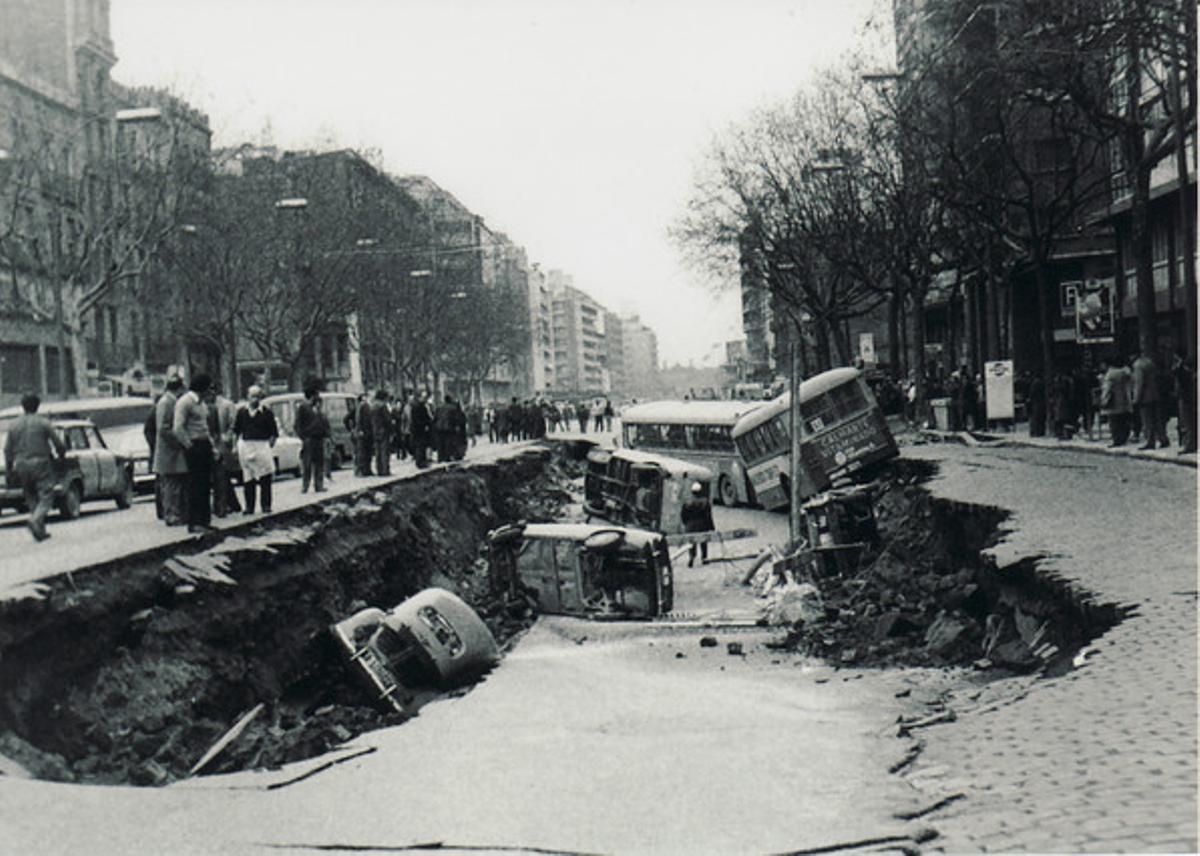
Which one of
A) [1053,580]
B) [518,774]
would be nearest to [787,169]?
[1053,580]

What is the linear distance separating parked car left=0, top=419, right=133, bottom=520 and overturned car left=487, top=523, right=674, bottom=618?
27.2 ft

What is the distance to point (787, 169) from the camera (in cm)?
5128

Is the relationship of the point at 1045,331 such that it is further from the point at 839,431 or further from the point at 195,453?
the point at 195,453

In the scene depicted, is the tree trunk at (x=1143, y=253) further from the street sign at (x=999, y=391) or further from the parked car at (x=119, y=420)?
the parked car at (x=119, y=420)

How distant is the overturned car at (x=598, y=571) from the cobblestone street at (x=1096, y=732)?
5.10 m

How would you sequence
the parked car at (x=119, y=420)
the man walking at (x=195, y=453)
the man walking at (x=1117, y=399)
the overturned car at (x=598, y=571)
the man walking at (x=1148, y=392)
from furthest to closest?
the parked car at (x=119, y=420), the man walking at (x=1117, y=399), the man walking at (x=1148, y=392), the overturned car at (x=598, y=571), the man walking at (x=195, y=453)

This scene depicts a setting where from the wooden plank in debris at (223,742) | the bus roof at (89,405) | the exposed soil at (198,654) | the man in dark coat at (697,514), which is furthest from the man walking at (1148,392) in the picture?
the bus roof at (89,405)

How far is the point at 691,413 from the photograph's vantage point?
126 ft

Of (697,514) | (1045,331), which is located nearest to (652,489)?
(697,514)

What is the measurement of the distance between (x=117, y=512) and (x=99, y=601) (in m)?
11.6

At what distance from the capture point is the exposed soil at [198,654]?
10922mm

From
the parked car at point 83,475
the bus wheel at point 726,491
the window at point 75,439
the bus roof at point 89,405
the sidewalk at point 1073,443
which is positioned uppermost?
the bus roof at point 89,405

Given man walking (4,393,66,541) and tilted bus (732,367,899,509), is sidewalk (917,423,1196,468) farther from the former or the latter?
man walking (4,393,66,541)

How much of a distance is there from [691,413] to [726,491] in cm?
312
